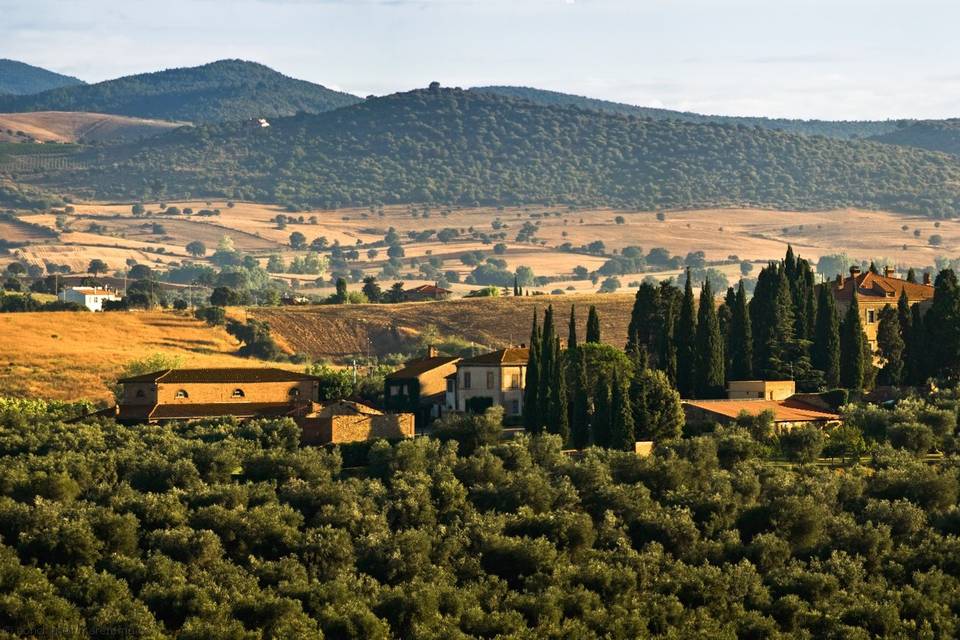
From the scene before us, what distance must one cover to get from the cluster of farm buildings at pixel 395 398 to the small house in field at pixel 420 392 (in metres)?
0.06

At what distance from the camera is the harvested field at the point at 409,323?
163 metres

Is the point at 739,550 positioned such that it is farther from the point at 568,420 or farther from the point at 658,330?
the point at 658,330

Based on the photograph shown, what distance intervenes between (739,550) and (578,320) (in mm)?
96544

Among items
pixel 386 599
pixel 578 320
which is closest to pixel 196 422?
pixel 386 599

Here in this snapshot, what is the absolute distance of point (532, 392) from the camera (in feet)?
323

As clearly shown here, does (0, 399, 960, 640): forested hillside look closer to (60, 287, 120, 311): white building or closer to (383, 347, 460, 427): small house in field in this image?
(383, 347, 460, 427): small house in field

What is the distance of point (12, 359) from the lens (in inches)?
5379

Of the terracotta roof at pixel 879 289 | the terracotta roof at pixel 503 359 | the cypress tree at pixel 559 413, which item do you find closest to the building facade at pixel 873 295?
the terracotta roof at pixel 879 289

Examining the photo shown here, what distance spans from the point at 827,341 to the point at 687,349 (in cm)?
892

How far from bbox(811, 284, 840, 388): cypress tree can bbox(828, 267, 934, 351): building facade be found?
570cm

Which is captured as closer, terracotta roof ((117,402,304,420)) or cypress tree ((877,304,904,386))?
terracotta roof ((117,402,304,420))

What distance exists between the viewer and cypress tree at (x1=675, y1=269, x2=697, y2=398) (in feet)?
348

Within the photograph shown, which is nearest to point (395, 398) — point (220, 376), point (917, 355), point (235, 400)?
point (235, 400)

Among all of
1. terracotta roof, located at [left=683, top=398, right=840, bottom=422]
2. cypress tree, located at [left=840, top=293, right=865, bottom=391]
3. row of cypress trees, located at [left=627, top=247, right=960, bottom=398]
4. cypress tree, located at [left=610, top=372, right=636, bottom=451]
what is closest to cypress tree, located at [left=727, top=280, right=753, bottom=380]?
row of cypress trees, located at [left=627, top=247, right=960, bottom=398]
